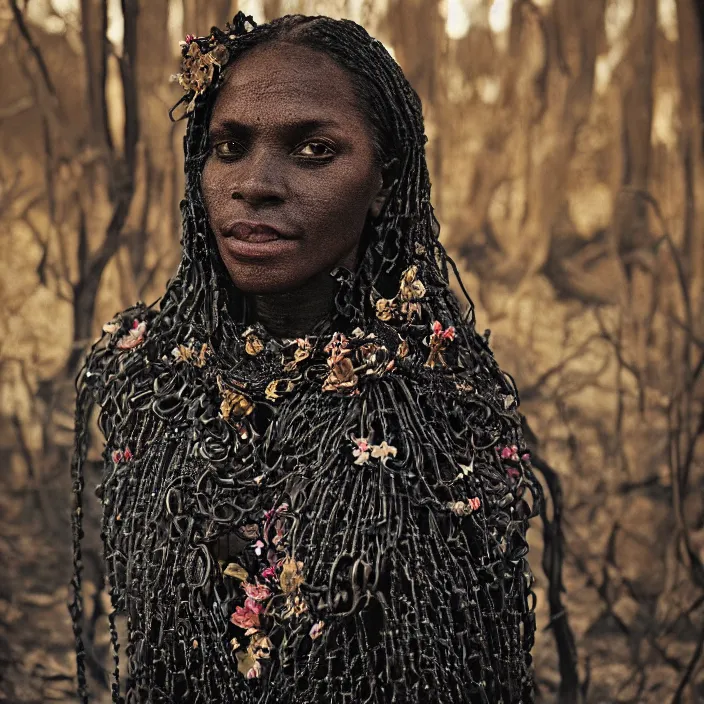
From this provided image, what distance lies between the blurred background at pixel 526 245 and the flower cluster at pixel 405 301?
95 centimetres

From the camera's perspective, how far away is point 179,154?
2.01 meters

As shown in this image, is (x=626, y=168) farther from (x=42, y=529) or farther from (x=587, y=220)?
(x=42, y=529)

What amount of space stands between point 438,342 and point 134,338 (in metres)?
0.37

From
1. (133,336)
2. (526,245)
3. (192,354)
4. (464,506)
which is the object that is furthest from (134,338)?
(526,245)

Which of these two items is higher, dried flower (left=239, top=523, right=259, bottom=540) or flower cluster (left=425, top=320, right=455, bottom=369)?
flower cluster (left=425, top=320, right=455, bottom=369)

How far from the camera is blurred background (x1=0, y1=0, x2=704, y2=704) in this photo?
1.97 meters

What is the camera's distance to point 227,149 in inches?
41.8

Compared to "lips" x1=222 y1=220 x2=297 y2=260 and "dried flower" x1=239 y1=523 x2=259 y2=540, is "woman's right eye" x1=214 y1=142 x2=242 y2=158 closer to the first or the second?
"lips" x1=222 y1=220 x2=297 y2=260

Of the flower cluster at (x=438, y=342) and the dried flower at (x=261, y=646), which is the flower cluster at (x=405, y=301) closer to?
the flower cluster at (x=438, y=342)

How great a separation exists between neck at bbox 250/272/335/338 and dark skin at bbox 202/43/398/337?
0.02 metres

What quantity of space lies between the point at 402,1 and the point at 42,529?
1.26m

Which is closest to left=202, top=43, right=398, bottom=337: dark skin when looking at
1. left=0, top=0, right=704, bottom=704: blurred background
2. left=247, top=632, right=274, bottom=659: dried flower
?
left=247, top=632, right=274, bottom=659: dried flower

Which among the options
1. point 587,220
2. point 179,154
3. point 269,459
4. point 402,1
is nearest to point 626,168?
point 587,220

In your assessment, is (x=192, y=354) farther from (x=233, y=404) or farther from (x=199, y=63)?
(x=199, y=63)
